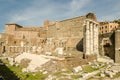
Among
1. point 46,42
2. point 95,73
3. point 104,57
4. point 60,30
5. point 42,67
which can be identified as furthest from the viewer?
point 46,42

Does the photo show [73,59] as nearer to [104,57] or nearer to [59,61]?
[59,61]

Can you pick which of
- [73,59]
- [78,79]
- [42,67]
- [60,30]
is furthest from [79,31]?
[78,79]

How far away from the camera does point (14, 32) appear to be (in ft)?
154

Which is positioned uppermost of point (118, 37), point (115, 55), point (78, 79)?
point (118, 37)

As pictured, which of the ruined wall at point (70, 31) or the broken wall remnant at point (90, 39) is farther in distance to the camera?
the ruined wall at point (70, 31)

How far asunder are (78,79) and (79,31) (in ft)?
53.3

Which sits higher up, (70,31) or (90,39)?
(70,31)

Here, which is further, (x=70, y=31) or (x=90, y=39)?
(x=70, y=31)

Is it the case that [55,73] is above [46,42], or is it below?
below

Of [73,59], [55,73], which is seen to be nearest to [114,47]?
[73,59]

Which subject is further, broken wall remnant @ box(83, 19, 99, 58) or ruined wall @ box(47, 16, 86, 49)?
ruined wall @ box(47, 16, 86, 49)

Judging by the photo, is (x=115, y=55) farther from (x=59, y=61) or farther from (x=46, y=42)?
(x=46, y=42)

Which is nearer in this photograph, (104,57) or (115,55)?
(115,55)

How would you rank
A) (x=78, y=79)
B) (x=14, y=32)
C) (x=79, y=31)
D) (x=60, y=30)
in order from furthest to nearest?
1. (x=14, y=32)
2. (x=60, y=30)
3. (x=79, y=31)
4. (x=78, y=79)
